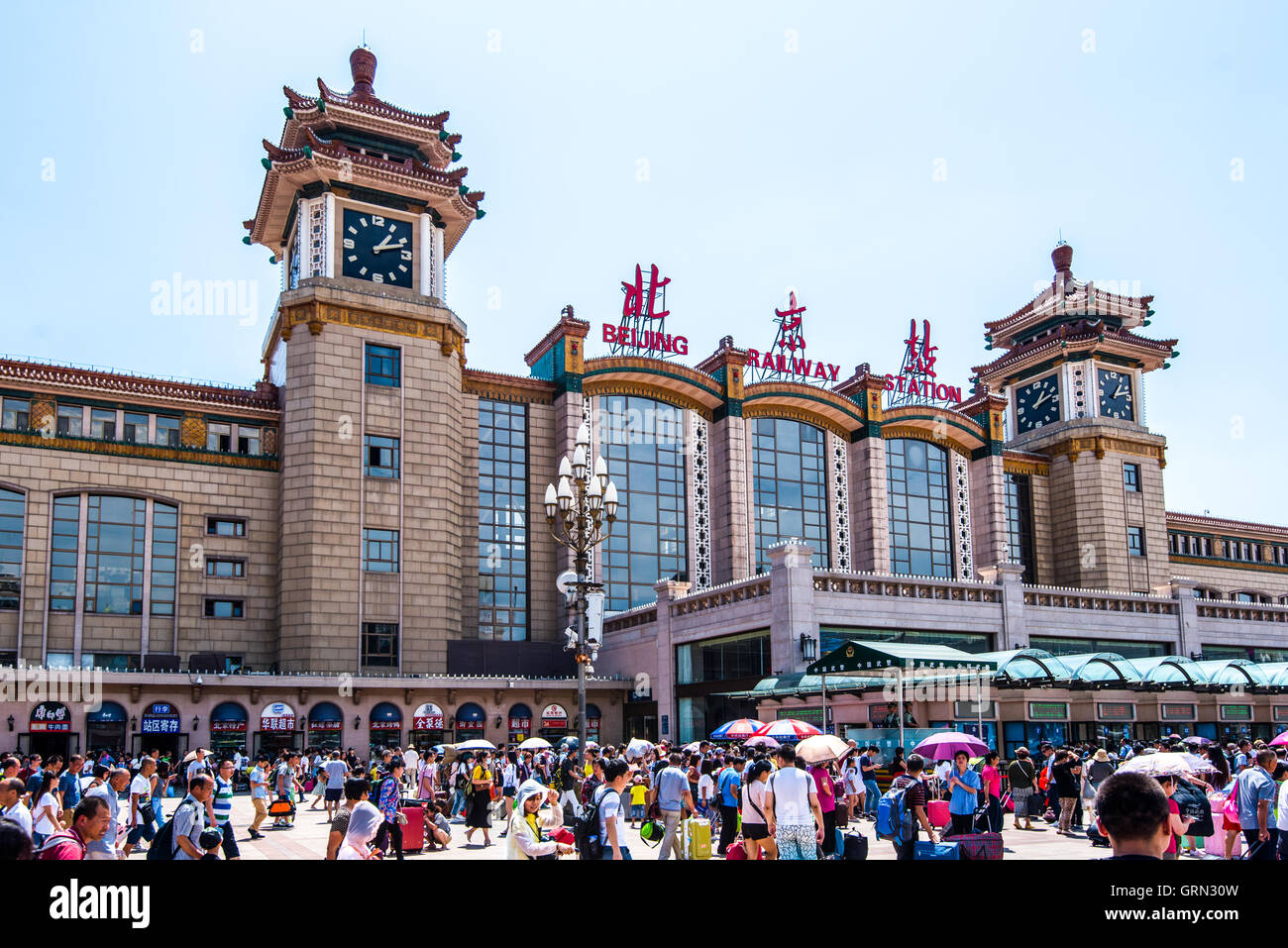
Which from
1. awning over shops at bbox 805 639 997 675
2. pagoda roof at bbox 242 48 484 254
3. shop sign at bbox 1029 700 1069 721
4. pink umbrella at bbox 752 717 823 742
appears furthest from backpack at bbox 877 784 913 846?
pagoda roof at bbox 242 48 484 254

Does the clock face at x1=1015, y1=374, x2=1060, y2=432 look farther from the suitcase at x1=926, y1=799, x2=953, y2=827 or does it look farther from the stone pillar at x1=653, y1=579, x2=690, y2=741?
the suitcase at x1=926, y1=799, x2=953, y2=827

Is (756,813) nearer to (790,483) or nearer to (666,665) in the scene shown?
(666,665)

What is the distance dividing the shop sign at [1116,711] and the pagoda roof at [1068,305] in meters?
39.1

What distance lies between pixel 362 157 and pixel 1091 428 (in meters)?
43.9

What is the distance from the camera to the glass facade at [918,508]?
203 ft

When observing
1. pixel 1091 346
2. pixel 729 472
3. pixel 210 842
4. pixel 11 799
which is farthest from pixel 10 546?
pixel 1091 346

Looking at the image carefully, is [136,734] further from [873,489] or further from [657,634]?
[873,489]

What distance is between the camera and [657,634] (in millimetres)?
48875

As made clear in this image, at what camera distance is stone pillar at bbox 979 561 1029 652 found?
46.5 m

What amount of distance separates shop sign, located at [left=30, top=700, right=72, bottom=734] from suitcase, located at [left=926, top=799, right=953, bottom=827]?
3526 cm

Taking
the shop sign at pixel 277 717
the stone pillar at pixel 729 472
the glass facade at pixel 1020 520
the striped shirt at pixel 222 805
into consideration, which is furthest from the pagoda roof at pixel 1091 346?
the striped shirt at pixel 222 805

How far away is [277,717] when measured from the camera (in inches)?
1794
